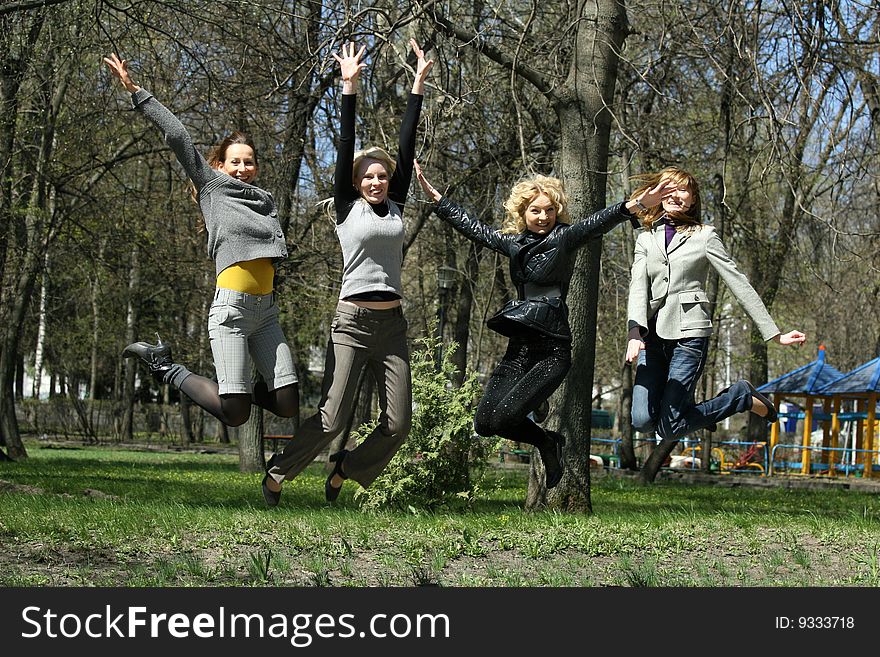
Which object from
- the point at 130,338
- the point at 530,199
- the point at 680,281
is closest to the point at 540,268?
the point at 530,199

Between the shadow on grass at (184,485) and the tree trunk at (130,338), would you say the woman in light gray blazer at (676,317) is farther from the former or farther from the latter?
the tree trunk at (130,338)

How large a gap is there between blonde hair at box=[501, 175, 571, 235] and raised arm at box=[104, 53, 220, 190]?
1.89 metres

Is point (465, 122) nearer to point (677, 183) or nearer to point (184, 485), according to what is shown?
point (184, 485)

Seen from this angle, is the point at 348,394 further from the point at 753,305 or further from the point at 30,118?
the point at 30,118

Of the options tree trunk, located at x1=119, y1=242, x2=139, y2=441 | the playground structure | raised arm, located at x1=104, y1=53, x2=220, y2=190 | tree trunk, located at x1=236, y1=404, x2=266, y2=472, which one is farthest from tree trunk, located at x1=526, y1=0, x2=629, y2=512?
tree trunk, located at x1=119, y1=242, x2=139, y2=441

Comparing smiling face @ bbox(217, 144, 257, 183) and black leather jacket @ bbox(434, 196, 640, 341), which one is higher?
smiling face @ bbox(217, 144, 257, 183)

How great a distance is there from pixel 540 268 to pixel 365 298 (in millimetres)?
1116

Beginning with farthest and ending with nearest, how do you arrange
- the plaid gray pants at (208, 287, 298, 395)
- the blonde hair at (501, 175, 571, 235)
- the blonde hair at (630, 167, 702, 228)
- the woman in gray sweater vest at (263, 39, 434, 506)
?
the blonde hair at (501, 175, 571, 235), the blonde hair at (630, 167, 702, 228), the woman in gray sweater vest at (263, 39, 434, 506), the plaid gray pants at (208, 287, 298, 395)

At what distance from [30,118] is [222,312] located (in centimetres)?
1397

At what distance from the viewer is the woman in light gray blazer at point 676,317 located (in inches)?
259

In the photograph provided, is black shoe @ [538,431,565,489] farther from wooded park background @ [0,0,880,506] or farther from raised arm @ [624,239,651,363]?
wooded park background @ [0,0,880,506]

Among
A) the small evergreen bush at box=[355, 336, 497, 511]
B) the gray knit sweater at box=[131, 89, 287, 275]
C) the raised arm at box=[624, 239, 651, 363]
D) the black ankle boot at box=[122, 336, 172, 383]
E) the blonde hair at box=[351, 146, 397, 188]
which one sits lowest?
the small evergreen bush at box=[355, 336, 497, 511]

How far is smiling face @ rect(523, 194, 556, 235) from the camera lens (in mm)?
6586

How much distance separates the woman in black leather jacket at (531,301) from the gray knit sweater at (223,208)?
1011 mm
